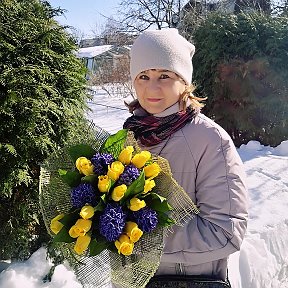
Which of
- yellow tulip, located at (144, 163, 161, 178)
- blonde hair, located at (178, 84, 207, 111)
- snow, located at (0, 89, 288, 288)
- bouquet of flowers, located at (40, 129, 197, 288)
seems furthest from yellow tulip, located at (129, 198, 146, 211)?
snow, located at (0, 89, 288, 288)

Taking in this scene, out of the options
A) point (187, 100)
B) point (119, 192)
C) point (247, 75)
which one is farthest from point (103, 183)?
point (247, 75)

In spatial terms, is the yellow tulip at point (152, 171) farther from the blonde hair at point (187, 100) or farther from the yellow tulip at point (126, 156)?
the blonde hair at point (187, 100)

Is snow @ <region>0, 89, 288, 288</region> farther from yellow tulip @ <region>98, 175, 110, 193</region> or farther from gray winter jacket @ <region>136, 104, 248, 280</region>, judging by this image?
yellow tulip @ <region>98, 175, 110, 193</region>

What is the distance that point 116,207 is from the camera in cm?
142

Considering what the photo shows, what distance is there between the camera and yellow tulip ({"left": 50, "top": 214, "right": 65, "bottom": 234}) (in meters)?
1.48

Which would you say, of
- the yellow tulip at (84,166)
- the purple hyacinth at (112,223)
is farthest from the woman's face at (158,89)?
the purple hyacinth at (112,223)

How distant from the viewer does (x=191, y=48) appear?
6.63ft

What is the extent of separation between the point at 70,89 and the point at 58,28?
0.52m

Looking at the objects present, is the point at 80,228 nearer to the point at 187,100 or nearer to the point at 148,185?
the point at 148,185

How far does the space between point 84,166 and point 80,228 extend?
0.21 meters

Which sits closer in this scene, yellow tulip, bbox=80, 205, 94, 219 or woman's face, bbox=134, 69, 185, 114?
yellow tulip, bbox=80, 205, 94, 219

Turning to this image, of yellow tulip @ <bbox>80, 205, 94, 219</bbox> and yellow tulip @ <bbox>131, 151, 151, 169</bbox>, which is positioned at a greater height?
yellow tulip @ <bbox>131, 151, 151, 169</bbox>

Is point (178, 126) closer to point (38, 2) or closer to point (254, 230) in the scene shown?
point (38, 2)

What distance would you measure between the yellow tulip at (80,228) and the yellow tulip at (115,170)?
162 millimetres
